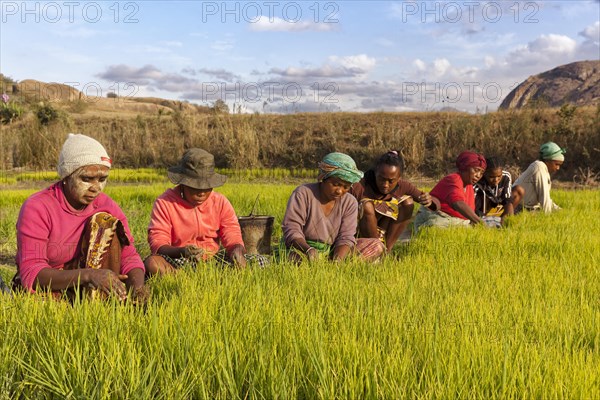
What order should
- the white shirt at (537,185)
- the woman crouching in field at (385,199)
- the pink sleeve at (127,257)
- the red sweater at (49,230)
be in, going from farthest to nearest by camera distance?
1. the white shirt at (537,185)
2. the woman crouching in field at (385,199)
3. the pink sleeve at (127,257)
4. the red sweater at (49,230)

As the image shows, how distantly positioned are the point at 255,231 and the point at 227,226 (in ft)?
2.37

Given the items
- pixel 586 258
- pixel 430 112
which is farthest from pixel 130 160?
pixel 586 258

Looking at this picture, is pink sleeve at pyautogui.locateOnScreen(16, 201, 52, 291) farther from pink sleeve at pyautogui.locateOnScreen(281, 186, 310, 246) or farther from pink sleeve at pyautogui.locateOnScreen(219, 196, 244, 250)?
pink sleeve at pyautogui.locateOnScreen(281, 186, 310, 246)

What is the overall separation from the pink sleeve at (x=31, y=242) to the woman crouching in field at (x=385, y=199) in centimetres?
260

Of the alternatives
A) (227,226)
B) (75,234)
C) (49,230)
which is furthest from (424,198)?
(49,230)

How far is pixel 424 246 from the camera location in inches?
186

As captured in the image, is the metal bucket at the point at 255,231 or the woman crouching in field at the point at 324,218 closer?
the woman crouching in field at the point at 324,218

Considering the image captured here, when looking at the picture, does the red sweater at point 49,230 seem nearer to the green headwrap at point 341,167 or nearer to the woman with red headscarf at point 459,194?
the green headwrap at point 341,167

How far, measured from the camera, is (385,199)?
16.1ft

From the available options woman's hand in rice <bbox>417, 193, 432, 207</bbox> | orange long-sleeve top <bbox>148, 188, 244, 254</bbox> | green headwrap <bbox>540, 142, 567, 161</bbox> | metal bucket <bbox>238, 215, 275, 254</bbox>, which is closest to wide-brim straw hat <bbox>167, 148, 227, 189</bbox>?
orange long-sleeve top <bbox>148, 188, 244, 254</bbox>

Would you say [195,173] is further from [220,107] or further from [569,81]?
[569,81]

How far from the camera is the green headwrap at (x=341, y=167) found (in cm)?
389

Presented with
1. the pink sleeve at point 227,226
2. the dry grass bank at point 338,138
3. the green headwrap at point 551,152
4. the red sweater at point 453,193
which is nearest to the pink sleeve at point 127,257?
the pink sleeve at point 227,226

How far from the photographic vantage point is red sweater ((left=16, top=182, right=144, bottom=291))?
2.87m
